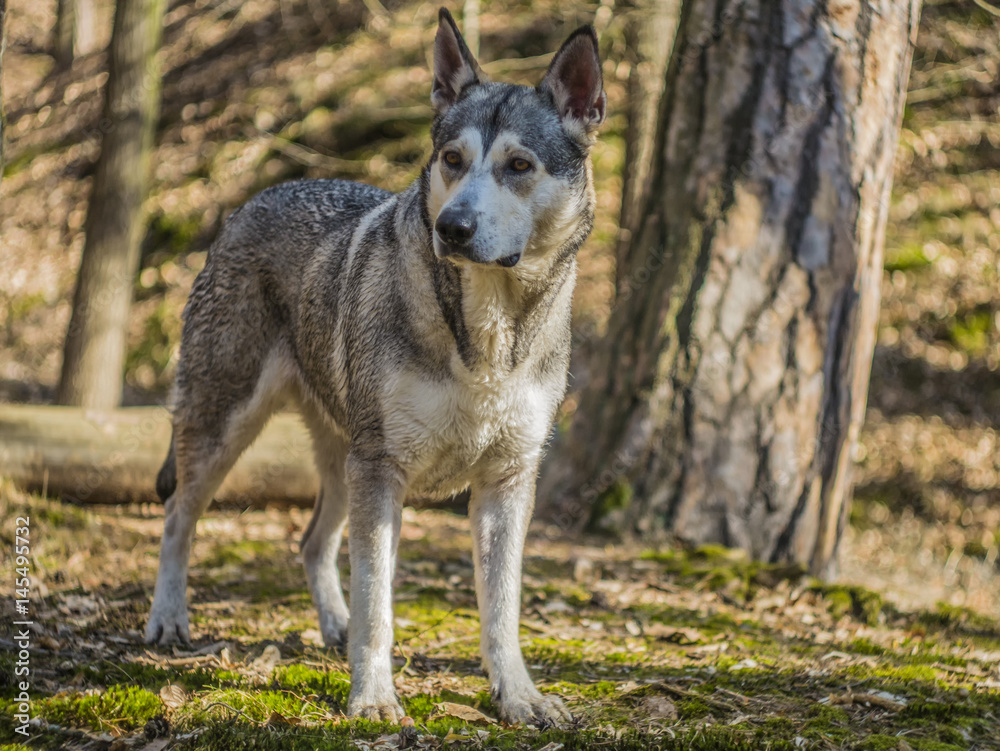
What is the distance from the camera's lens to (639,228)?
21.1 ft

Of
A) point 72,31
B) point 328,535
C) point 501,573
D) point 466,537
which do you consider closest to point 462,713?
point 501,573

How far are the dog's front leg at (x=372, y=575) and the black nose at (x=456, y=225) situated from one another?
991mm

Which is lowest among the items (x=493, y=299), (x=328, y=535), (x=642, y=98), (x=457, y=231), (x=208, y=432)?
(x=328, y=535)

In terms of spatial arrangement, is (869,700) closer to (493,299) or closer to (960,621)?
(960,621)

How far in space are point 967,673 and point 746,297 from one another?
107 inches

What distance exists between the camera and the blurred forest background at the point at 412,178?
30.2ft

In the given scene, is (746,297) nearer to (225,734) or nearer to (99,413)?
(225,734)

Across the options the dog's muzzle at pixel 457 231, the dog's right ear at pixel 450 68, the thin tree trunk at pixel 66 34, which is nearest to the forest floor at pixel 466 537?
the thin tree trunk at pixel 66 34

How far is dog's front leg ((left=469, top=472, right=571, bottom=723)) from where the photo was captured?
3539 millimetres

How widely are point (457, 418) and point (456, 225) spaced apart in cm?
80

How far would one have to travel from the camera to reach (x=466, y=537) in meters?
6.30

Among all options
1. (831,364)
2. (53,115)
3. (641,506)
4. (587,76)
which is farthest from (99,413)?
(53,115)

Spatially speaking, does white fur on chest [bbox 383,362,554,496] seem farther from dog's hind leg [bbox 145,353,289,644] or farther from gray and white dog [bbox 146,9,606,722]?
dog's hind leg [bbox 145,353,289,644]

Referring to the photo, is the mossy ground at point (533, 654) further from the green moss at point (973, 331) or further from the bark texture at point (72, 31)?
the bark texture at point (72, 31)
